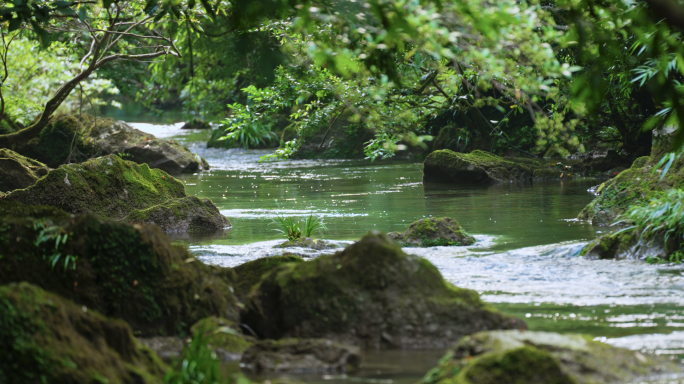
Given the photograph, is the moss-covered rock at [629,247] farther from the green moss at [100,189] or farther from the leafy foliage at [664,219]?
the green moss at [100,189]

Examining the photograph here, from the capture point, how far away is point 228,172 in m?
24.4

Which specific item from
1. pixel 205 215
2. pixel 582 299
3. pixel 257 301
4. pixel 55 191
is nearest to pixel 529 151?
pixel 205 215

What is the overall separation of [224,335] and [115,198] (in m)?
8.36

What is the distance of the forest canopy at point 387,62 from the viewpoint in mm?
4211

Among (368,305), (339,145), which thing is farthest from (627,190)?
(339,145)

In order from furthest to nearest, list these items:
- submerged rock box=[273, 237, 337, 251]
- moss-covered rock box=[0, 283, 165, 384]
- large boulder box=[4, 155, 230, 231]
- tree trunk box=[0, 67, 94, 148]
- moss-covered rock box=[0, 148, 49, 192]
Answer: moss-covered rock box=[0, 148, 49, 192]
tree trunk box=[0, 67, 94, 148]
large boulder box=[4, 155, 230, 231]
submerged rock box=[273, 237, 337, 251]
moss-covered rock box=[0, 283, 165, 384]

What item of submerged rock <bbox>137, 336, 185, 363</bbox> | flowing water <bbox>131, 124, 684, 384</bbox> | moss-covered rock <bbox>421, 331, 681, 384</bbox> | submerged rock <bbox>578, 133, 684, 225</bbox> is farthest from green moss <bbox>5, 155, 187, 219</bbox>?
moss-covered rock <bbox>421, 331, 681, 384</bbox>

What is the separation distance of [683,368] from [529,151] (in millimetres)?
19662

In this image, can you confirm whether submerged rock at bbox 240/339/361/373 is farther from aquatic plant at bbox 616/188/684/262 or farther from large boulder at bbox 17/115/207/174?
large boulder at bbox 17/115/207/174

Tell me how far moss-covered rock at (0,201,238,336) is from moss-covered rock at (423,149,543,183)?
45.7 feet

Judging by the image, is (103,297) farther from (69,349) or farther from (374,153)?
(374,153)

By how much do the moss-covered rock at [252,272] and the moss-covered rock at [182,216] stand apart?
604cm

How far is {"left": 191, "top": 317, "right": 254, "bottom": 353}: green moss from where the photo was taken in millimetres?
5367

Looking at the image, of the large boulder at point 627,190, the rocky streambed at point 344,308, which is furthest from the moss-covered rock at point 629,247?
the large boulder at point 627,190
